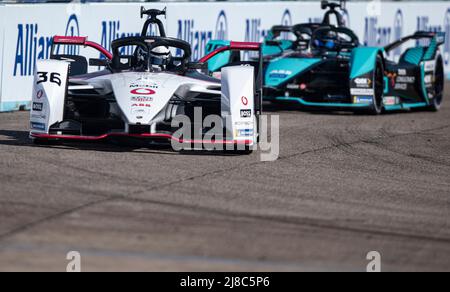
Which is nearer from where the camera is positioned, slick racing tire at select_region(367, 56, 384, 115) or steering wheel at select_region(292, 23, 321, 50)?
slick racing tire at select_region(367, 56, 384, 115)

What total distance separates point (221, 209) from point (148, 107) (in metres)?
2.59

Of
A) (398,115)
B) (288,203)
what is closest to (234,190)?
(288,203)

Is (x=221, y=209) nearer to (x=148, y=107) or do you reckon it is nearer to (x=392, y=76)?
(x=148, y=107)

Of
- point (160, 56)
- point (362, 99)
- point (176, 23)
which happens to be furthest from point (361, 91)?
point (160, 56)

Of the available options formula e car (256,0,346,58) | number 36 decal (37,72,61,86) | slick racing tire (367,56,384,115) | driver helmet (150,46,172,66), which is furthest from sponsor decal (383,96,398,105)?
number 36 decal (37,72,61,86)

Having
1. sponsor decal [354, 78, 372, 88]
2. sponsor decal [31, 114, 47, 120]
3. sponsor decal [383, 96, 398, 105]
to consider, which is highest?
sponsor decal [31, 114, 47, 120]

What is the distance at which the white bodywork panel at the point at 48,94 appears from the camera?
9.91m

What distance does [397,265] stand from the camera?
6.02 m

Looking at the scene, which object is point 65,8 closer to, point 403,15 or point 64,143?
point 64,143

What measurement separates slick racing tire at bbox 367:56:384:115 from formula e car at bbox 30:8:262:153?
16.6ft

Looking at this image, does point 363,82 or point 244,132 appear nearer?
point 244,132

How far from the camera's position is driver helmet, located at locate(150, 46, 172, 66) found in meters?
Result: 10.9

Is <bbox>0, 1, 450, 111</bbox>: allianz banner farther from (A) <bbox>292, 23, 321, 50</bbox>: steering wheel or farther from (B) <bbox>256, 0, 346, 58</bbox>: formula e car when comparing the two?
(A) <bbox>292, 23, 321, 50</bbox>: steering wheel

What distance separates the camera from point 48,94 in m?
9.97
